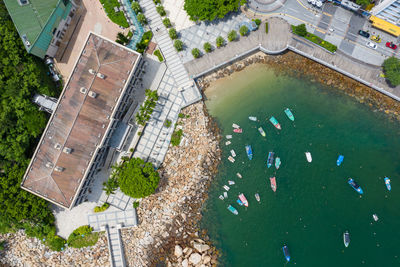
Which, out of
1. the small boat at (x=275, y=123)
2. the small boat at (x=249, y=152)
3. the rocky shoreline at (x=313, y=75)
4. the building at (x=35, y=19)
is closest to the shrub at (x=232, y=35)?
the rocky shoreline at (x=313, y=75)

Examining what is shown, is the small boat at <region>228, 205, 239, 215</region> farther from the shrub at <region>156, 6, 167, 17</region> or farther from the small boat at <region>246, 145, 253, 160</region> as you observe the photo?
the shrub at <region>156, 6, 167, 17</region>

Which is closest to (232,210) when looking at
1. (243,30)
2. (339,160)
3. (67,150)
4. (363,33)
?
(339,160)

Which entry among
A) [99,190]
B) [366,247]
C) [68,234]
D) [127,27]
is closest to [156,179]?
[99,190]

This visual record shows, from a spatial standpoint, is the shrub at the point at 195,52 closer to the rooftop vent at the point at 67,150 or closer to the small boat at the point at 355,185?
the rooftop vent at the point at 67,150

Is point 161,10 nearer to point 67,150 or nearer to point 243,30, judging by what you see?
point 243,30

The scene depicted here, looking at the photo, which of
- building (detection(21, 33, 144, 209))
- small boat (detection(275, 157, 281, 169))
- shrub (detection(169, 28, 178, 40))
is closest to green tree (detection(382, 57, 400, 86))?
small boat (detection(275, 157, 281, 169))

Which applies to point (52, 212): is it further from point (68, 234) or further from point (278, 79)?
point (278, 79)
